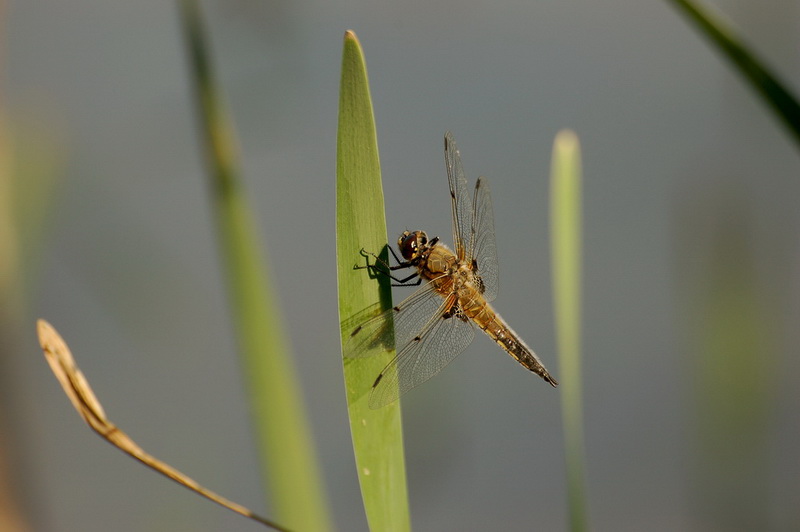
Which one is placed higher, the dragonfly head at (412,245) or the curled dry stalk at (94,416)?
the dragonfly head at (412,245)

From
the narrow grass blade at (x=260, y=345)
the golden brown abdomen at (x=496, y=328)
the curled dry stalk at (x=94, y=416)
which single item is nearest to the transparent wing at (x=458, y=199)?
the golden brown abdomen at (x=496, y=328)

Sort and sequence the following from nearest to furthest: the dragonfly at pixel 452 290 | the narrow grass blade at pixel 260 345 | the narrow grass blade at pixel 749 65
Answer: the narrow grass blade at pixel 749 65 < the narrow grass blade at pixel 260 345 < the dragonfly at pixel 452 290

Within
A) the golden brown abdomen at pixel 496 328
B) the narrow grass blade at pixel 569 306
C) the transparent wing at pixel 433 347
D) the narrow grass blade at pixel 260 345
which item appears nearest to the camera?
the narrow grass blade at pixel 569 306

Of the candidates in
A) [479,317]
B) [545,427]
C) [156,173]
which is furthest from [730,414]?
[545,427]

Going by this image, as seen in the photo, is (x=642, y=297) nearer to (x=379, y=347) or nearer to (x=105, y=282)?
(x=105, y=282)

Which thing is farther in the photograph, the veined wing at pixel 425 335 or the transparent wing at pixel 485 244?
the transparent wing at pixel 485 244

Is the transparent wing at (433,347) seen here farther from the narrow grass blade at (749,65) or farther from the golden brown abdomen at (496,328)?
the narrow grass blade at (749,65)
